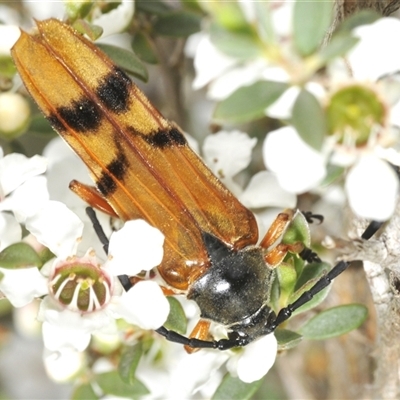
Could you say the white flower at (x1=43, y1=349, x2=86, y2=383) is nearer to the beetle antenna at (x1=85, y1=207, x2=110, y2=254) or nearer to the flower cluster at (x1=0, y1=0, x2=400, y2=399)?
the flower cluster at (x1=0, y1=0, x2=400, y2=399)

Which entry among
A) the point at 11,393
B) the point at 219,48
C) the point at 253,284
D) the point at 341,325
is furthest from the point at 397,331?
the point at 11,393

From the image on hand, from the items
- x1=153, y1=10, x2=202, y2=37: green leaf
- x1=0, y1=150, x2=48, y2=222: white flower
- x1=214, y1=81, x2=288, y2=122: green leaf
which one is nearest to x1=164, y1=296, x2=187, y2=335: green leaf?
x1=0, y1=150, x2=48, y2=222: white flower

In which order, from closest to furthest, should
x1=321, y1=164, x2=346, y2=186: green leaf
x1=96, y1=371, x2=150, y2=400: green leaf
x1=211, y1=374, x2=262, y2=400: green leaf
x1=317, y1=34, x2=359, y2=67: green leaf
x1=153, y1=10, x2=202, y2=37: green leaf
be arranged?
x1=317, y1=34, x2=359, y2=67: green leaf, x1=321, y1=164, x2=346, y2=186: green leaf, x1=211, y1=374, x2=262, y2=400: green leaf, x1=96, y1=371, x2=150, y2=400: green leaf, x1=153, y1=10, x2=202, y2=37: green leaf

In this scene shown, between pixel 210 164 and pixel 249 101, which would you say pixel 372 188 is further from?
pixel 210 164

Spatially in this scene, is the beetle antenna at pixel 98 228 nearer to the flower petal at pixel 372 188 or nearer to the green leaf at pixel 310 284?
the green leaf at pixel 310 284

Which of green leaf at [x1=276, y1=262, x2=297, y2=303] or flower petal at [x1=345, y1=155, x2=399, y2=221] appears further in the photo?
green leaf at [x1=276, y1=262, x2=297, y2=303]

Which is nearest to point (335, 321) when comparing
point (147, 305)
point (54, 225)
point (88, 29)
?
point (147, 305)

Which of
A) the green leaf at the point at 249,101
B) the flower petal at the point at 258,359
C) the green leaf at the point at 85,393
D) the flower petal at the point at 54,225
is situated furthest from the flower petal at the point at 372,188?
the green leaf at the point at 85,393
